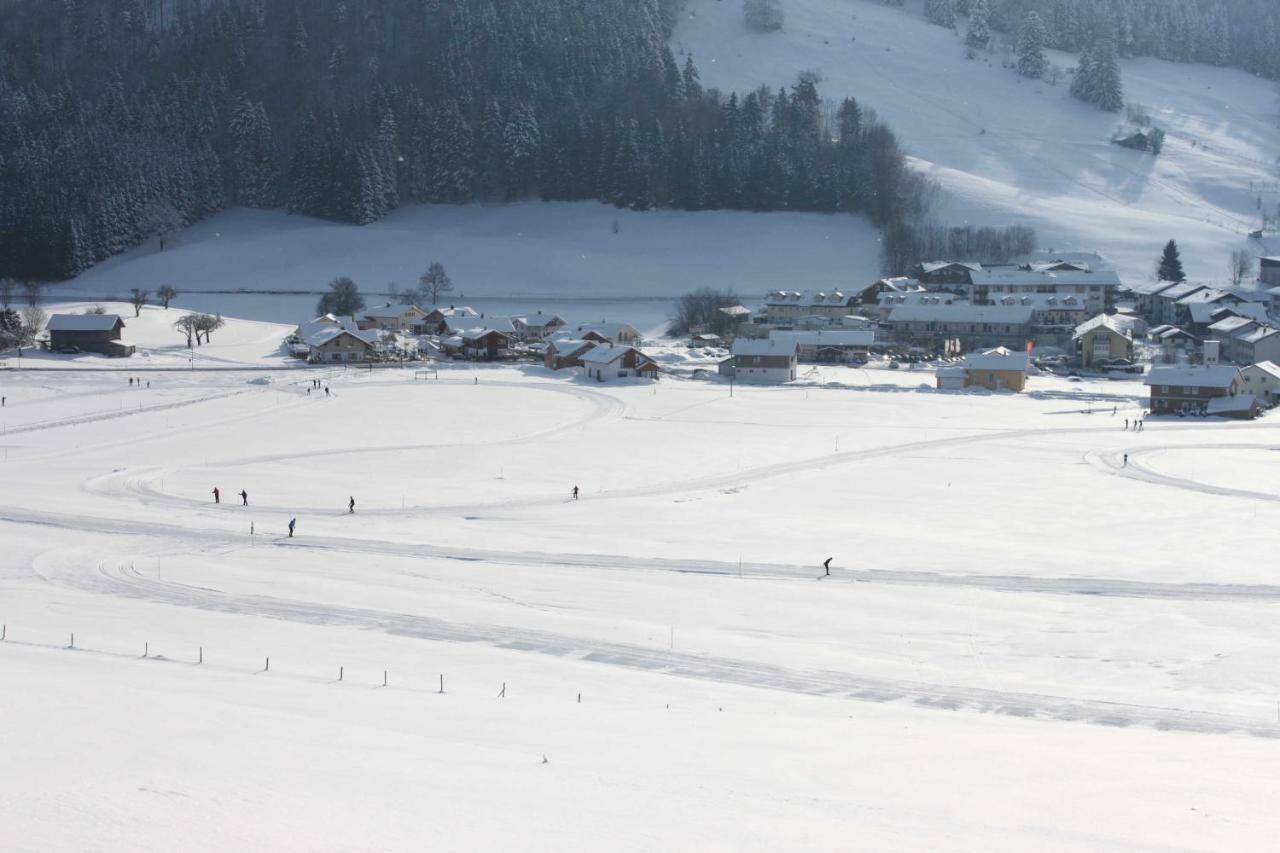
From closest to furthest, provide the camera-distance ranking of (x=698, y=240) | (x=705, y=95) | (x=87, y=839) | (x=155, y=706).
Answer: (x=87, y=839) → (x=155, y=706) → (x=698, y=240) → (x=705, y=95)

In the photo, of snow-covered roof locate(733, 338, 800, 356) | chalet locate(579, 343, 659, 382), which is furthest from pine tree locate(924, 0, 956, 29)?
chalet locate(579, 343, 659, 382)

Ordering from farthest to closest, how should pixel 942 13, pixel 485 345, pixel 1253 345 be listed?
pixel 942 13 → pixel 485 345 → pixel 1253 345

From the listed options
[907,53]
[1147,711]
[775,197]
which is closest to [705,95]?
[775,197]

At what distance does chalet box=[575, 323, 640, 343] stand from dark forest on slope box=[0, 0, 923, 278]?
31.5 metres

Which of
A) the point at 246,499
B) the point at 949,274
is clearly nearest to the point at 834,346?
the point at 949,274

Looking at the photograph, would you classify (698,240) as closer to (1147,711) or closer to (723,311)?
(723,311)

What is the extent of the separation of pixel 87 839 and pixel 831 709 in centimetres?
833

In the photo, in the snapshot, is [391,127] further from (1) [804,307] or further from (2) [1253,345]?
(2) [1253,345]

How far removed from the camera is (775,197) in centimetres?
8938

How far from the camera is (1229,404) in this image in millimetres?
43656

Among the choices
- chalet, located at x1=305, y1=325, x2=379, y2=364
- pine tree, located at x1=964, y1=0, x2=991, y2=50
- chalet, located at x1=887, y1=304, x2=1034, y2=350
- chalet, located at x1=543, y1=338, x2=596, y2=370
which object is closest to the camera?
chalet, located at x1=543, y1=338, x2=596, y2=370

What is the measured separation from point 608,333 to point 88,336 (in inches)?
937

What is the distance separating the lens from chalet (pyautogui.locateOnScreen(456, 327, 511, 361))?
58.5m

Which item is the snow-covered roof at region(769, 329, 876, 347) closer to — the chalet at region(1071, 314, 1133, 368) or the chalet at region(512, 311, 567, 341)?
the chalet at region(1071, 314, 1133, 368)
